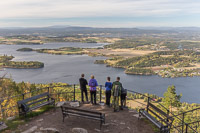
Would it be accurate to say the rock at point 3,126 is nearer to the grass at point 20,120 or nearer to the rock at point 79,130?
the grass at point 20,120

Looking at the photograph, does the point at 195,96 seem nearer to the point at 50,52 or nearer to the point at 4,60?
the point at 4,60

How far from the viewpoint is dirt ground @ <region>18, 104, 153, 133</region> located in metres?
8.19

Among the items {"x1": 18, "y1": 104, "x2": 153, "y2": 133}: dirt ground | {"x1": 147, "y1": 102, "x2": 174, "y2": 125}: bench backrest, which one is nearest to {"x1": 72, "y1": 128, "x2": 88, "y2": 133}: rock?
{"x1": 18, "y1": 104, "x2": 153, "y2": 133}: dirt ground

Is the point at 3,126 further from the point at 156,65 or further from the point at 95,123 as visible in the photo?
the point at 156,65

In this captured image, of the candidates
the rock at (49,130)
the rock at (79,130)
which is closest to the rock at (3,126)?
the rock at (49,130)

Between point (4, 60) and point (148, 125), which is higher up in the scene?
point (148, 125)

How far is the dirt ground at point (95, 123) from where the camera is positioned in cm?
819

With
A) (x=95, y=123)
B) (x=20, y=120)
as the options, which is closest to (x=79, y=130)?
(x=95, y=123)

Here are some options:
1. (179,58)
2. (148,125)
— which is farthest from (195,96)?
(179,58)

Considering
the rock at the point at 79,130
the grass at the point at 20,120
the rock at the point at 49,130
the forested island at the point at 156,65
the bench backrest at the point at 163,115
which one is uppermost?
the bench backrest at the point at 163,115

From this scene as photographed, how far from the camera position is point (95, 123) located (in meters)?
8.76

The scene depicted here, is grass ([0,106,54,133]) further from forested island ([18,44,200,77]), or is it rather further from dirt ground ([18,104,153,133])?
forested island ([18,44,200,77])

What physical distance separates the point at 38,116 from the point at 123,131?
446 centimetres

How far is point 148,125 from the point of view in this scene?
8.62m
